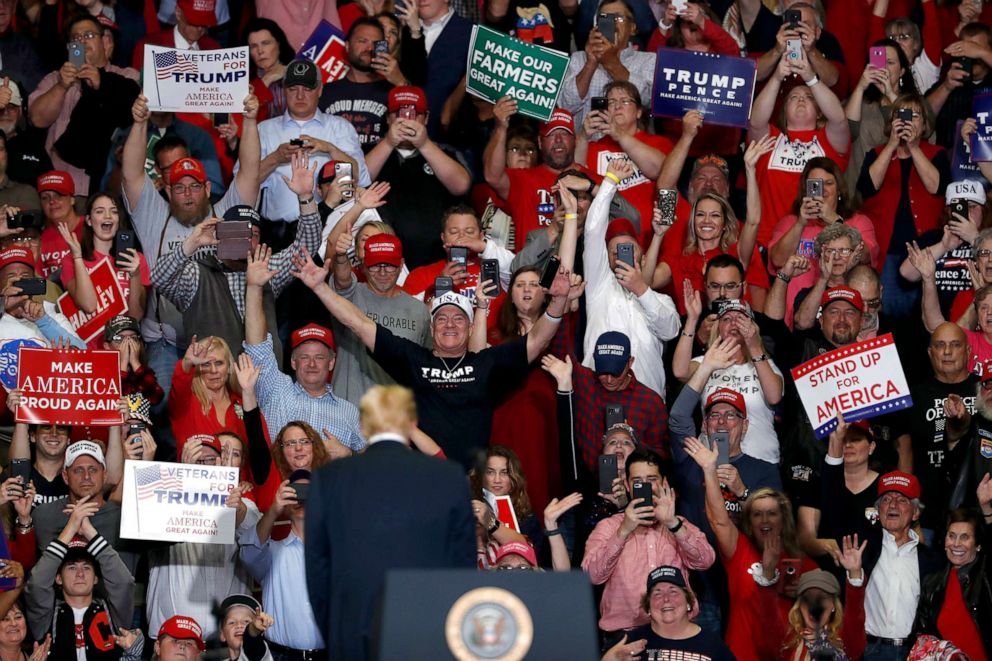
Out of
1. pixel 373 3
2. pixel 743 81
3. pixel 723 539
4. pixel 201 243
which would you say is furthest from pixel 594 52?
pixel 723 539

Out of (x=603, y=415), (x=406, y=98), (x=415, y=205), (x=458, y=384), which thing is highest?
(x=406, y=98)

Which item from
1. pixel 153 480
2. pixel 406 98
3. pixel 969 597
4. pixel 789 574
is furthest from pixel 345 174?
pixel 969 597

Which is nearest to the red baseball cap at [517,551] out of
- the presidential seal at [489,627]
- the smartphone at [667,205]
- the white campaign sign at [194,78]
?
the smartphone at [667,205]

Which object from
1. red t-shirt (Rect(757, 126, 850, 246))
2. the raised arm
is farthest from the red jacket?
the raised arm

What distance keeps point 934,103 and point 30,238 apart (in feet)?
19.3

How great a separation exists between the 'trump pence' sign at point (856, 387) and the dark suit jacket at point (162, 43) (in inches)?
195

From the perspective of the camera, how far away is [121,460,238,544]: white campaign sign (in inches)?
388

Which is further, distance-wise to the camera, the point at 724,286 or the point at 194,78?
the point at 194,78

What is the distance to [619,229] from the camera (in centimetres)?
1153

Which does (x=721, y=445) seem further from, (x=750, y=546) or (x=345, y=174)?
(x=345, y=174)

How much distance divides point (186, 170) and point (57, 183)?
36.5 inches

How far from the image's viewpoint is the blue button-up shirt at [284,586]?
970cm

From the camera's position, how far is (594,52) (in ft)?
41.9

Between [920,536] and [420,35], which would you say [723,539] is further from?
[420,35]
